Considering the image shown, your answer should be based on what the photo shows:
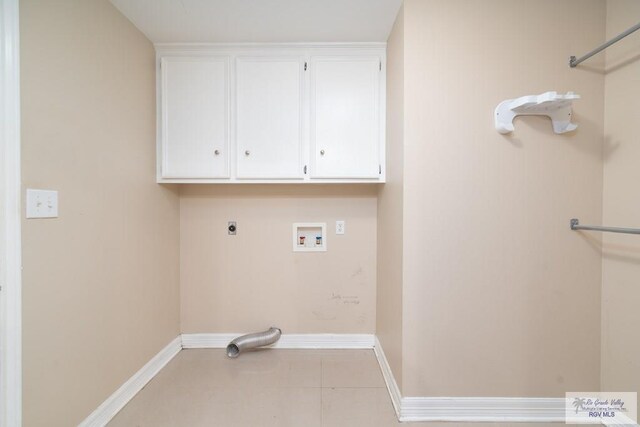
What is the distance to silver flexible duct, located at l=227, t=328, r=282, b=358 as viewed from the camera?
1.91 m

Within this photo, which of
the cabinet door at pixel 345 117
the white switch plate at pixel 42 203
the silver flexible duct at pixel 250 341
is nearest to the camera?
the white switch plate at pixel 42 203

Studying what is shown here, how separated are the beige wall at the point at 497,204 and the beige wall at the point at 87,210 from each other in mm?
1612

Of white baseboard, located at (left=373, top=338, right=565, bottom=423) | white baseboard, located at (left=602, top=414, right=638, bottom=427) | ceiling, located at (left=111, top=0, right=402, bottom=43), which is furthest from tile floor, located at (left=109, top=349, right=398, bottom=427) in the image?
ceiling, located at (left=111, top=0, right=402, bottom=43)

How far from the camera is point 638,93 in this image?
3.99 feet

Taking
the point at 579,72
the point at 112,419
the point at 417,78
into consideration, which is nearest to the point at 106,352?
the point at 112,419

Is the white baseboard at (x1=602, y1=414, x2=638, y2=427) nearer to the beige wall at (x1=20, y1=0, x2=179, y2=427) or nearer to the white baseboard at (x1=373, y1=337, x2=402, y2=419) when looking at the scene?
the white baseboard at (x1=373, y1=337, x2=402, y2=419)

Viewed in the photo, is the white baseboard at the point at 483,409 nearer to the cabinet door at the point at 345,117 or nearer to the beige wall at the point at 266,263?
the beige wall at the point at 266,263

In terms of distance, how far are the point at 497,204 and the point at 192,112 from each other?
6.50 feet

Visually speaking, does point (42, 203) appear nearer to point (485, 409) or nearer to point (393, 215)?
point (393, 215)

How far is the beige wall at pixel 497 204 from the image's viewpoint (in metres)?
1.34

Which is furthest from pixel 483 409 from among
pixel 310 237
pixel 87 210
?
pixel 87 210

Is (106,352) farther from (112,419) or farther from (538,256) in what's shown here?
(538,256)

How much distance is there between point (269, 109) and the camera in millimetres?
1773

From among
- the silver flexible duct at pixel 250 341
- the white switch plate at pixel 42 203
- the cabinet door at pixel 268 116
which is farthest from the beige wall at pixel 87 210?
the cabinet door at pixel 268 116
